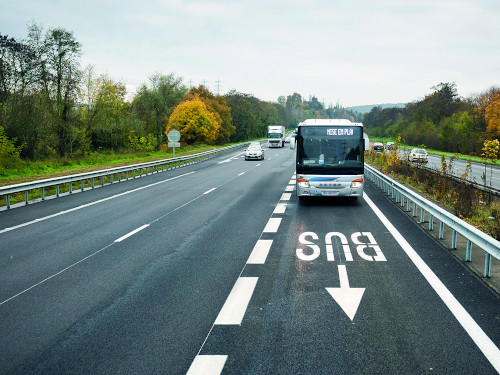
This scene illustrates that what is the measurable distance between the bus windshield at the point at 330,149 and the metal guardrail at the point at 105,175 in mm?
9318

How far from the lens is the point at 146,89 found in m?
83.7

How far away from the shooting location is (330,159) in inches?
593

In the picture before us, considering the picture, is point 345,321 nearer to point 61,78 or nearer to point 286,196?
point 286,196

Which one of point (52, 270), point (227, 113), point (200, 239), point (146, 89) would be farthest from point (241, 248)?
point (227, 113)

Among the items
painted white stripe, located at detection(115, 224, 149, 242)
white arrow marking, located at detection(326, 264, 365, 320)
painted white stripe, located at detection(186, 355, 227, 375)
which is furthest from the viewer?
painted white stripe, located at detection(115, 224, 149, 242)

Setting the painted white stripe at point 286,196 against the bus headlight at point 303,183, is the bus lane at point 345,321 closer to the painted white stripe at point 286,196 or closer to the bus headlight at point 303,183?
the bus headlight at point 303,183

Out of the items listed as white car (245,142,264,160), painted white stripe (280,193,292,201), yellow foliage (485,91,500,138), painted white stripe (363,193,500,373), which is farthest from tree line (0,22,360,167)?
yellow foliage (485,91,500,138)

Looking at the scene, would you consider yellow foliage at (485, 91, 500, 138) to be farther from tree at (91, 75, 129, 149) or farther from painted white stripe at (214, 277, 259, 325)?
painted white stripe at (214, 277, 259, 325)

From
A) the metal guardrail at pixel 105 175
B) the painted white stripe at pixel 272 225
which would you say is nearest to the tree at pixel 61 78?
the metal guardrail at pixel 105 175

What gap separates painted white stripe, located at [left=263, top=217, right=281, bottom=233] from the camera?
10.9 m

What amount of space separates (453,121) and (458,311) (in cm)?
6817

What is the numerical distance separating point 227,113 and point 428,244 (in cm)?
9856

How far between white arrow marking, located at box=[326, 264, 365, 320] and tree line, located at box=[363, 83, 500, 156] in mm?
40603

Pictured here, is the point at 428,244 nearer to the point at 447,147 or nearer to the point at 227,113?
the point at 447,147
